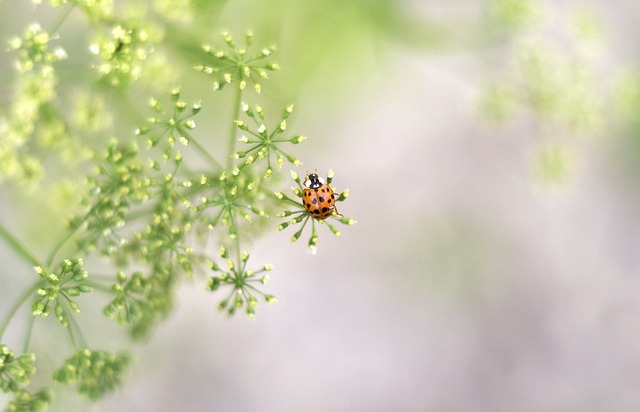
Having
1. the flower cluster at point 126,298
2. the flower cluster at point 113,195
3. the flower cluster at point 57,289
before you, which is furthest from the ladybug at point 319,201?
the flower cluster at point 57,289

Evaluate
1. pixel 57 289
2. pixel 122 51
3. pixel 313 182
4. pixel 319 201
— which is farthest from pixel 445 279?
pixel 57 289

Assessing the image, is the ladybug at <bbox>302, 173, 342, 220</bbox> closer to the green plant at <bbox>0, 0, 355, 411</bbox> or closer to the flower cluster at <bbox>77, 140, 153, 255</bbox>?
the green plant at <bbox>0, 0, 355, 411</bbox>

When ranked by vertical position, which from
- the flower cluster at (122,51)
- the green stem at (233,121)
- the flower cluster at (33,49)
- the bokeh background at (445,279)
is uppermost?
the bokeh background at (445,279)

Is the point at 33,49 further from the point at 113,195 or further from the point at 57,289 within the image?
the point at 57,289

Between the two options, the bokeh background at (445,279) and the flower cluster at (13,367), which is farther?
the bokeh background at (445,279)

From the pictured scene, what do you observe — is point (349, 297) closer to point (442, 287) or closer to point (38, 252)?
point (442, 287)

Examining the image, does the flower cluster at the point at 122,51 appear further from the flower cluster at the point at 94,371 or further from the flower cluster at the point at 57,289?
the flower cluster at the point at 94,371
